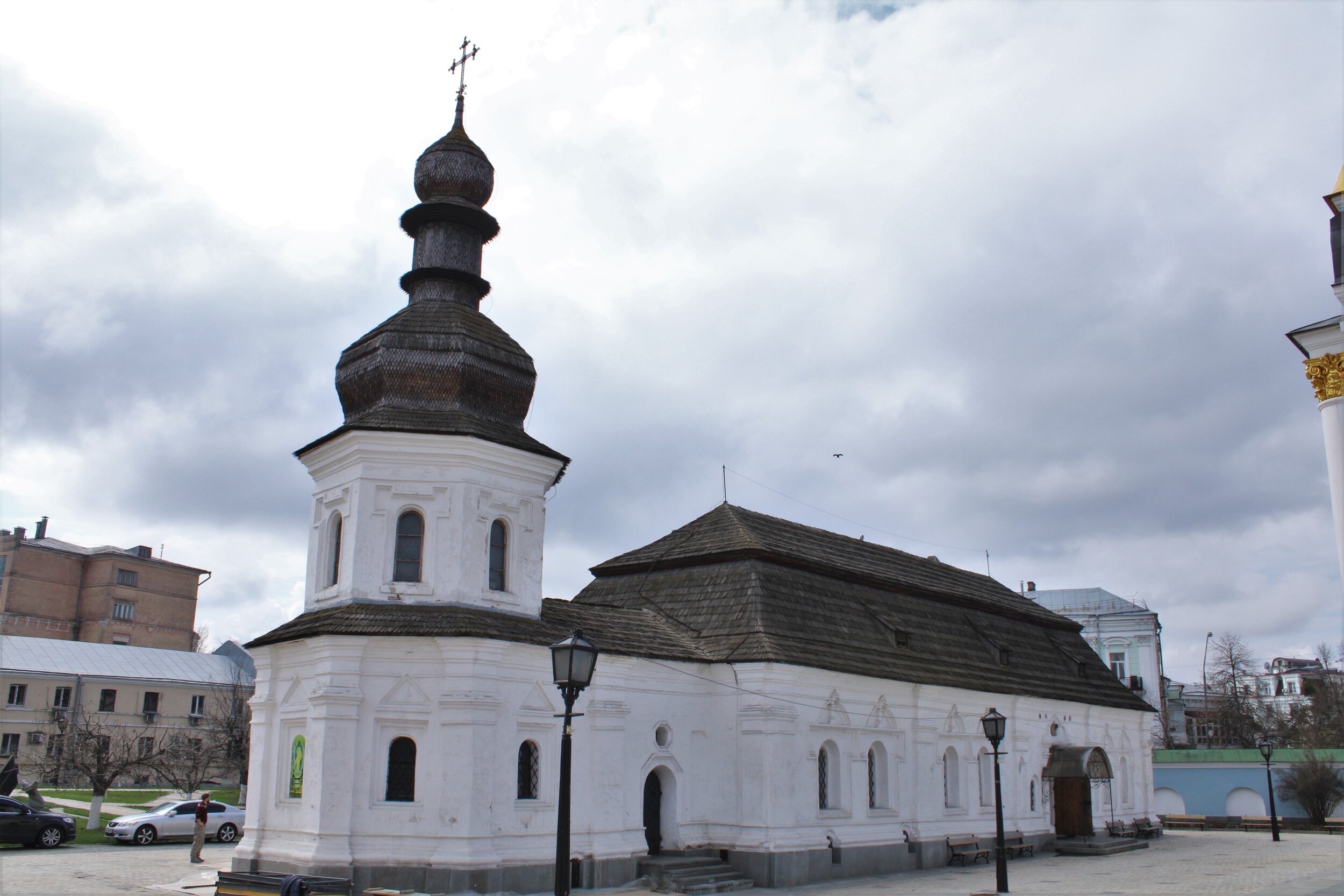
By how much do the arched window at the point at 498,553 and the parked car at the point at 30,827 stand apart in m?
14.7

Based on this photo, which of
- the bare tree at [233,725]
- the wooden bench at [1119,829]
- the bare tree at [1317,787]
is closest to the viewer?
the wooden bench at [1119,829]

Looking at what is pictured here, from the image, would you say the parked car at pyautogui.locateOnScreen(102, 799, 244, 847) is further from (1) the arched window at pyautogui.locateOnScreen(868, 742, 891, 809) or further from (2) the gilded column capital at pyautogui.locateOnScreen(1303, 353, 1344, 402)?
(2) the gilded column capital at pyautogui.locateOnScreen(1303, 353, 1344, 402)

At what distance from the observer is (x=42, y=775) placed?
44.8 metres

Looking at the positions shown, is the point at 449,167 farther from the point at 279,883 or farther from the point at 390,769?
the point at 279,883

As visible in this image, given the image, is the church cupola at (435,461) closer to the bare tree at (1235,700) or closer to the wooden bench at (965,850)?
the wooden bench at (965,850)

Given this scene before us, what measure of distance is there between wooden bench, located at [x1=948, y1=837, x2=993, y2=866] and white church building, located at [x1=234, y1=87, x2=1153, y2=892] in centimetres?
20

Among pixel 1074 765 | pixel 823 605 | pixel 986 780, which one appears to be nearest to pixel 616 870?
pixel 823 605

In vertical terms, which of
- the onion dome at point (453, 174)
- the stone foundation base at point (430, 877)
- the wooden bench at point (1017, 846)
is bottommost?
the wooden bench at point (1017, 846)

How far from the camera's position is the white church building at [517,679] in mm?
18406

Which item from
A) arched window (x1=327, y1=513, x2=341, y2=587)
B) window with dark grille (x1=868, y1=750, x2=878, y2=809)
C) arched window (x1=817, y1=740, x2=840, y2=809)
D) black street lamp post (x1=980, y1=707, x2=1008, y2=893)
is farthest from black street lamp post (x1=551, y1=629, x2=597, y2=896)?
window with dark grille (x1=868, y1=750, x2=878, y2=809)

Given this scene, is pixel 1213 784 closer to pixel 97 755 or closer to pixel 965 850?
pixel 965 850

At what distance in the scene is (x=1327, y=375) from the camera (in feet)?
49.4

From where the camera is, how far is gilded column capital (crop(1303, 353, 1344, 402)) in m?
14.9

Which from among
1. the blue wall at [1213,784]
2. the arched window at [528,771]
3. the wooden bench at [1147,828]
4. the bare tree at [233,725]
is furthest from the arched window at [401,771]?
the blue wall at [1213,784]
